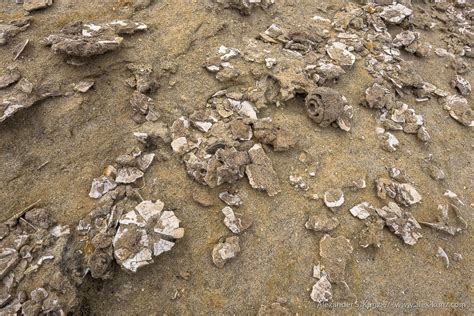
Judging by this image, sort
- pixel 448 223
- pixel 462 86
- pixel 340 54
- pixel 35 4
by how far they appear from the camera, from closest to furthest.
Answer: pixel 448 223
pixel 35 4
pixel 340 54
pixel 462 86

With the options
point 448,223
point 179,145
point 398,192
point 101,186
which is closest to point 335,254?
point 398,192

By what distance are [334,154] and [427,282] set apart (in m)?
1.68

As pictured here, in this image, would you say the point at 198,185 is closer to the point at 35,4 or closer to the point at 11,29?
the point at 11,29

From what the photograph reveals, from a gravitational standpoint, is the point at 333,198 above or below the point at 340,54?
below

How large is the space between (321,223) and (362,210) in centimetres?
54

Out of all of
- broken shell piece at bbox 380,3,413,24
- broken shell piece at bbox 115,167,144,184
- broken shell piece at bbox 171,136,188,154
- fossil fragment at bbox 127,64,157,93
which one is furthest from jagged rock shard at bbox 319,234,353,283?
broken shell piece at bbox 380,3,413,24

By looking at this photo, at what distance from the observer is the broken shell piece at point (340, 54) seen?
5.30 m

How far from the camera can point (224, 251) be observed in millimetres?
3561

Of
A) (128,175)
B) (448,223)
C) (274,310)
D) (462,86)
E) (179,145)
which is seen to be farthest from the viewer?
(462,86)

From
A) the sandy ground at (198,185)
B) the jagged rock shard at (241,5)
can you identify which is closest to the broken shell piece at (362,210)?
the sandy ground at (198,185)

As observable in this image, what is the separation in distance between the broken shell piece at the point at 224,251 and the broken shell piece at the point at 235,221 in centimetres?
12

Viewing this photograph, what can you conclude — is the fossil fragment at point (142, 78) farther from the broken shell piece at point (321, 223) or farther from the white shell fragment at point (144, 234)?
the broken shell piece at point (321, 223)

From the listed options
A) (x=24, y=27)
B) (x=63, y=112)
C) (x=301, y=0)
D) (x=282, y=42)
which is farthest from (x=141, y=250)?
(x=301, y=0)

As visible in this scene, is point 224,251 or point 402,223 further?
point 402,223
